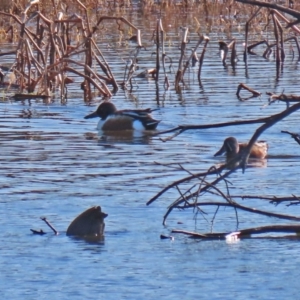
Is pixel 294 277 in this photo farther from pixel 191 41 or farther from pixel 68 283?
pixel 191 41

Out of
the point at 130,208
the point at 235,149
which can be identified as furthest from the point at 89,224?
the point at 235,149

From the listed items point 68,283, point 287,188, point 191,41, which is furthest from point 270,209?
point 191,41

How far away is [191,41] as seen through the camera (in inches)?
820

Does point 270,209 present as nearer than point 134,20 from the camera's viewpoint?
Yes

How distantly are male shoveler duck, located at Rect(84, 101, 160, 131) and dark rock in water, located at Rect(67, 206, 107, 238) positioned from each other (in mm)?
5513

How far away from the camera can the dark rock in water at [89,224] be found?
7113 millimetres

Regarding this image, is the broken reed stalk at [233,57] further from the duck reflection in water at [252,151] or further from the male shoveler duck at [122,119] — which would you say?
the duck reflection in water at [252,151]

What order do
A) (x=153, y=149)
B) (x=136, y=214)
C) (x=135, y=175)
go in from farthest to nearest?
(x=153, y=149) < (x=135, y=175) < (x=136, y=214)

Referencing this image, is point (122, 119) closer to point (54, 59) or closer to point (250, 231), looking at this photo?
point (54, 59)

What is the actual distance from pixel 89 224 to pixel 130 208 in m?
0.85

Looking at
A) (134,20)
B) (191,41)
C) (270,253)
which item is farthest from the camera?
(134,20)

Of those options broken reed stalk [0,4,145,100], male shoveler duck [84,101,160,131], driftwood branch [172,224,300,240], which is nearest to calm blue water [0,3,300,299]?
driftwood branch [172,224,300,240]

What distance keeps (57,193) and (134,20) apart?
685 inches

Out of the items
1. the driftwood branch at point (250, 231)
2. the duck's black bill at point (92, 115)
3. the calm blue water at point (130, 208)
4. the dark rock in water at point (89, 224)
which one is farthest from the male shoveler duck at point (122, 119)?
the driftwood branch at point (250, 231)
